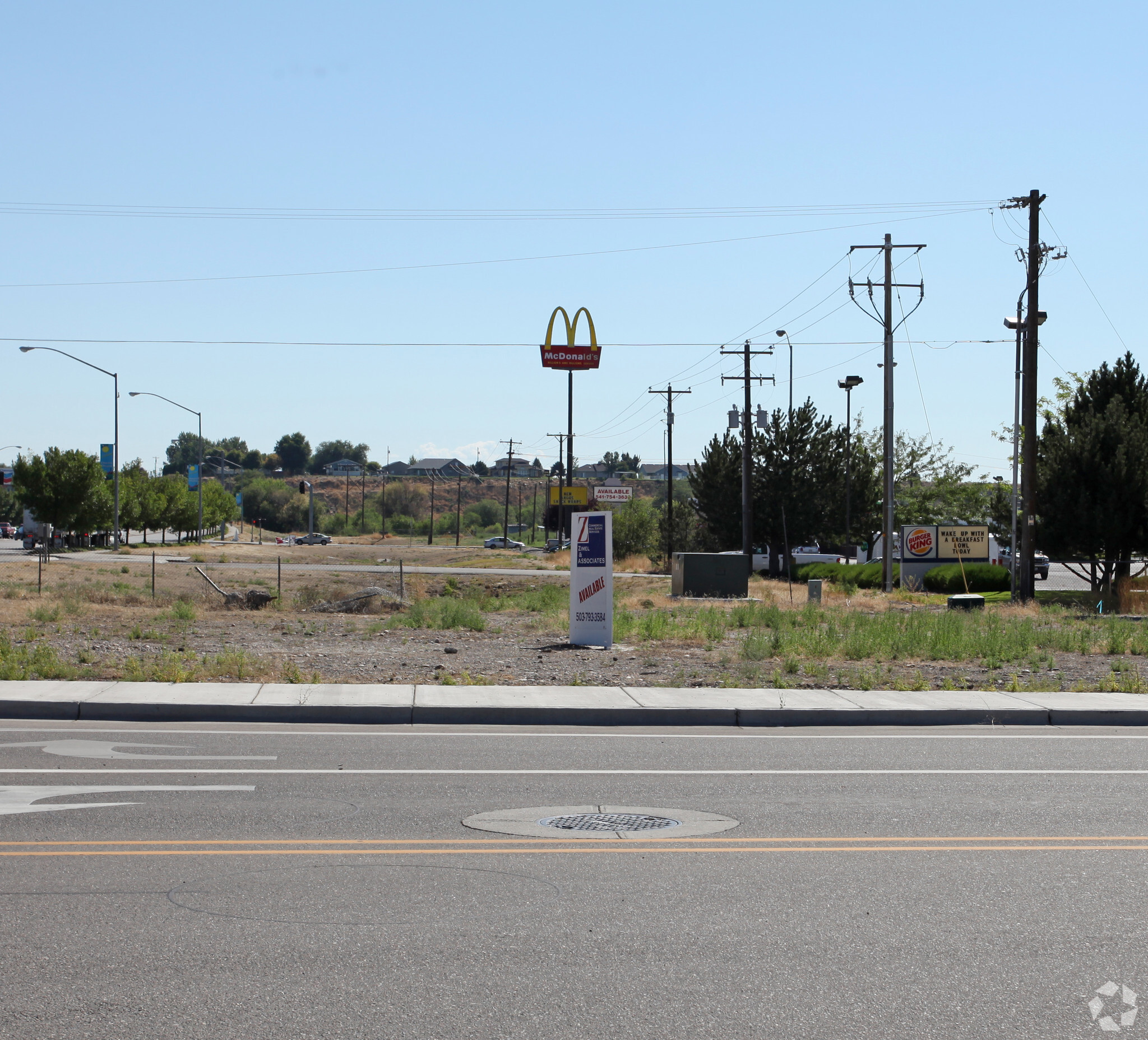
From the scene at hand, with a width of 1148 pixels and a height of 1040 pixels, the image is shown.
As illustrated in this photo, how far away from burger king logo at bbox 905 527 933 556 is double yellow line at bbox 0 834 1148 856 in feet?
119

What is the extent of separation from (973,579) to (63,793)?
1434 inches

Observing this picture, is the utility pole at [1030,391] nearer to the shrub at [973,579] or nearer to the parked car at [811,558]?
the shrub at [973,579]

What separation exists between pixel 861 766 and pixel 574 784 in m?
2.65

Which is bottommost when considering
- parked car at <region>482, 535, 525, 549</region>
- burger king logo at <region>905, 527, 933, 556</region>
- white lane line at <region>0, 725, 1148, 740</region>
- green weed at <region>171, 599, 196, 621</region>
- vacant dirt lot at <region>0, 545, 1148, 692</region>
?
white lane line at <region>0, 725, 1148, 740</region>

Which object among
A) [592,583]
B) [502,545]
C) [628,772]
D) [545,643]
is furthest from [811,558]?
[502,545]

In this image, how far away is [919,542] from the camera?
4269cm

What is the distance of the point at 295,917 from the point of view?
5500mm

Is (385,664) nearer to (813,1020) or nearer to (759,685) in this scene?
(759,685)

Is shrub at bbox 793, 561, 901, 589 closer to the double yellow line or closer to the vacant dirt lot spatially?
the vacant dirt lot

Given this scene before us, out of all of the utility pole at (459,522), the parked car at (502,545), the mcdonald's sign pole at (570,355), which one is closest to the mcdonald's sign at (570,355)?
the mcdonald's sign pole at (570,355)

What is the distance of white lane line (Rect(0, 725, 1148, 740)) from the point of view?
11273 millimetres

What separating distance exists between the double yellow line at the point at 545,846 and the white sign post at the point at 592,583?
11986mm

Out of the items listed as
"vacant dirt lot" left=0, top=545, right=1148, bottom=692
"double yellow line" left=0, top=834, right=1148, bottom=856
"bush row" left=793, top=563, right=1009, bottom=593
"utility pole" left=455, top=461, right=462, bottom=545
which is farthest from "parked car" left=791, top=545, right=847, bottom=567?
"utility pole" left=455, top=461, right=462, bottom=545

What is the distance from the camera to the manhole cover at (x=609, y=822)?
24.5ft
